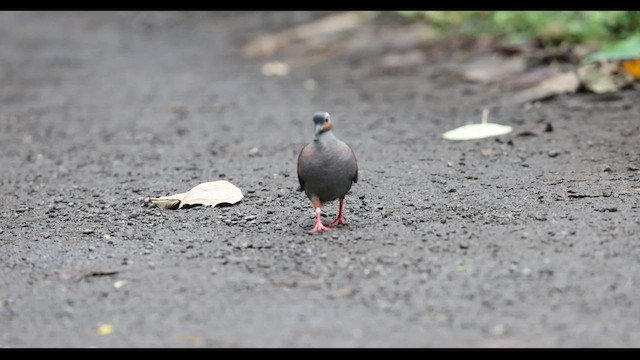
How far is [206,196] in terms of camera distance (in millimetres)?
4684

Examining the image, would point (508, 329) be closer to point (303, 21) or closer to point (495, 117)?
point (495, 117)

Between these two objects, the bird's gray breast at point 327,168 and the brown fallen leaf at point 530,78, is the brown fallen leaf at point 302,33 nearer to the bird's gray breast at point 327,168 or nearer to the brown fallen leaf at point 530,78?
the brown fallen leaf at point 530,78

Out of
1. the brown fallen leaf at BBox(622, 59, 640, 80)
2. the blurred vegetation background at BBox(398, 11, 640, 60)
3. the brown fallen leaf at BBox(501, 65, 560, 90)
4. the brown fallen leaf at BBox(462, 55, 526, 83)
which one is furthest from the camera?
the blurred vegetation background at BBox(398, 11, 640, 60)

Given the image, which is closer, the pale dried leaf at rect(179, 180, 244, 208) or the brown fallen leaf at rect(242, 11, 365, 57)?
the pale dried leaf at rect(179, 180, 244, 208)

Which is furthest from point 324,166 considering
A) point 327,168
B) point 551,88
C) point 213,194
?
point 551,88

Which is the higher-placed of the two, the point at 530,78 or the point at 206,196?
the point at 530,78

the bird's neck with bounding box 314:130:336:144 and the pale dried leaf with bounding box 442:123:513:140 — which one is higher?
the bird's neck with bounding box 314:130:336:144

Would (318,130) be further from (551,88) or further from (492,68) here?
(492,68)

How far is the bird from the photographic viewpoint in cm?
400

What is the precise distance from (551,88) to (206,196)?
11.4 ft

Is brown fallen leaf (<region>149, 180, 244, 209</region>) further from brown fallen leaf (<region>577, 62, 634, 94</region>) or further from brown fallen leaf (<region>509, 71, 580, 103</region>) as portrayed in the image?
brown fallen leaf (<region>577, 62, 634, 94</region>)

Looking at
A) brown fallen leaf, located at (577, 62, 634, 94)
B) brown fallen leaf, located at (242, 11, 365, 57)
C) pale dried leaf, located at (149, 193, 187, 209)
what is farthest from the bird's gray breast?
brown fallen leaf, located at (242, 11, 365, 57)

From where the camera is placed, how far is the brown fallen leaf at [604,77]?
6691 millimetres

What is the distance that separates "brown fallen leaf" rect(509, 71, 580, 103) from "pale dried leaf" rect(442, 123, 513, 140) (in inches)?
39.0
